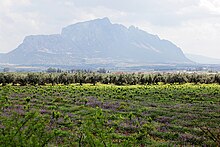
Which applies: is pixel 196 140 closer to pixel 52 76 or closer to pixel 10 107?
pixel 10 107

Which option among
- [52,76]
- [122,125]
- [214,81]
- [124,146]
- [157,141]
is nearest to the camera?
[124,146]

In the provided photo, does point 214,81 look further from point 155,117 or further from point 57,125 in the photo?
point 57,125

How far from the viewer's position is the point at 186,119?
27.7 meters

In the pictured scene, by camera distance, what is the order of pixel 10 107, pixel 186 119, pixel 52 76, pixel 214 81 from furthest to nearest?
pixel 214 81
pixel 52 76
pixel 10 107
pixel 186 119

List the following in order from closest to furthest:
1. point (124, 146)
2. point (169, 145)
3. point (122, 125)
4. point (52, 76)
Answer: point (124, 146) → point (169, 145) → point (122, 125) → point (52, 76)

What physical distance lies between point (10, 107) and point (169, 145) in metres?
20.2

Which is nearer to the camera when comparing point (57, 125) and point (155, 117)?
point (57, 125)

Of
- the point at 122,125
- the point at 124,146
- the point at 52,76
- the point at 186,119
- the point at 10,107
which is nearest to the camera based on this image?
the point at 124,146

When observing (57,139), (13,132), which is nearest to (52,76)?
(57,139)

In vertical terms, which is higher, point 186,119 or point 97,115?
point 97,115

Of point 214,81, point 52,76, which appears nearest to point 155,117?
point 52,76

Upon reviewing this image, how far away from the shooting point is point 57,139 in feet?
60.4

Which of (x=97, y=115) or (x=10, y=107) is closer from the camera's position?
(x=97, y=115)

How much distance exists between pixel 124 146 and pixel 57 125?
58.8 ft
